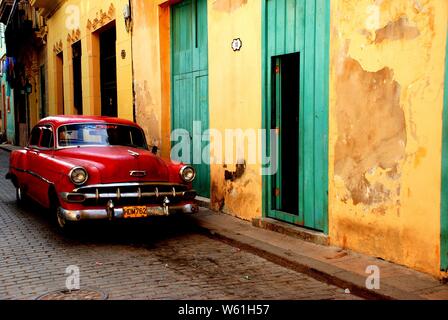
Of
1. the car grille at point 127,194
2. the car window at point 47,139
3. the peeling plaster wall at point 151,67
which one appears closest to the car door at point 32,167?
the car window at point 47,139

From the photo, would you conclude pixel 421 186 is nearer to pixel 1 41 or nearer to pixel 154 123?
pixel 154 123

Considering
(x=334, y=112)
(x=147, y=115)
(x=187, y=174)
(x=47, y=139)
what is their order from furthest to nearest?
1. (x=147, y=115)
2. (x=47, y=139)
3. (x=187, y=174)
4. (x=334, y=112)

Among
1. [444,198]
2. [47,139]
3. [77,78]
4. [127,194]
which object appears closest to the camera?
[444,198]

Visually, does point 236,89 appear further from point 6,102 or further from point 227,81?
point 6,102

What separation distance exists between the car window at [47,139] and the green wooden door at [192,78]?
276 centimetres

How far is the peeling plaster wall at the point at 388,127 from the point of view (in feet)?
15.7

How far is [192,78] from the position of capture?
31.4 ft

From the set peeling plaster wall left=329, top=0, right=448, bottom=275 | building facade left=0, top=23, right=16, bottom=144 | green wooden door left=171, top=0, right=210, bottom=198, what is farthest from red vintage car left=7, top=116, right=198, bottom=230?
building facade left=0, top=23, right=16, bottom=144

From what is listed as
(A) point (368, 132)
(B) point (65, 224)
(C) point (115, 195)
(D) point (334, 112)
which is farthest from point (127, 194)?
(A) point (368, 132)

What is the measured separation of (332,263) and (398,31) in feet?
8.43

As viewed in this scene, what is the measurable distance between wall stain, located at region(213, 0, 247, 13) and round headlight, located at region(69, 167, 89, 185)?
3.70 m

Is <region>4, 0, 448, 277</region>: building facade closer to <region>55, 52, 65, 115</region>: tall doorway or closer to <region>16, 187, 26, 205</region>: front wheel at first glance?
<region>16, 187, 26, 205</region>: front wheel

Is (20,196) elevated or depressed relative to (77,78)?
depressed

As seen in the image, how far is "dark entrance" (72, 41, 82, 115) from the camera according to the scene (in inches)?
683
